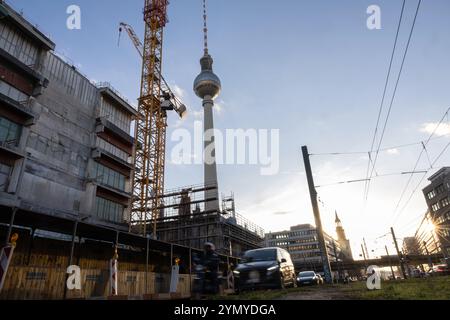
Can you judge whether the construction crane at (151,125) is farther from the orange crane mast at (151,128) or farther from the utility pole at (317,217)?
the utility pole at (317,217)

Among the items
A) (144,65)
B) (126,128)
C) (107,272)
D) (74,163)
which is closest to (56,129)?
(74,163)

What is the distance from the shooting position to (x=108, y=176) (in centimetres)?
3141

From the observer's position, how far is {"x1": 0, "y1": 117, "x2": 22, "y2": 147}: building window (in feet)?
69.2

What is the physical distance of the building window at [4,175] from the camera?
20.3 m

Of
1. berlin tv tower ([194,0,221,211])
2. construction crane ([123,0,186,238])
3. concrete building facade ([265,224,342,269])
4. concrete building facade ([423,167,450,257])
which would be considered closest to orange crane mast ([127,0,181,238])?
construction crane ([123,0,186,238])

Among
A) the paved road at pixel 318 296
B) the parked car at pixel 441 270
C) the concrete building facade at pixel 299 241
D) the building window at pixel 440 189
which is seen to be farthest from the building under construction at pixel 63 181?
the concrete building facade at pixel 299 241

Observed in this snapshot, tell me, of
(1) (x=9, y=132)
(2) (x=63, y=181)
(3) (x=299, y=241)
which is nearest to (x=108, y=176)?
(2) (x=63, y=181)

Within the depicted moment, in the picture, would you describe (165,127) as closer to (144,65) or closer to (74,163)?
(144,65)

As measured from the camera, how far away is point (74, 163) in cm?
2694

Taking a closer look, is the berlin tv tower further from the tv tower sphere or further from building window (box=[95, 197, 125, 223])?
building window (box=[95, 197, 125, 223])

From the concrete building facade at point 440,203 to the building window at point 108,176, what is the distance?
66.1 meters

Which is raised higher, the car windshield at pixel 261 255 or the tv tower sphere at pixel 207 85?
the tv tower sphere at pixel 207 85

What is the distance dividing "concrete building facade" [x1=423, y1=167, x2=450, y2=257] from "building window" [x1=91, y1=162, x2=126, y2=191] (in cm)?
6609

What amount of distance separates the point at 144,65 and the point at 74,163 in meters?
24.2
